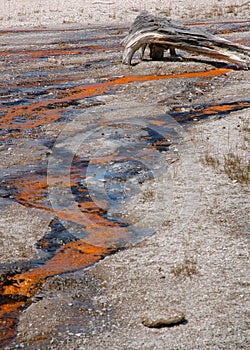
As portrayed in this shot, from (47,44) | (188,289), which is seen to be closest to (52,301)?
(188,289)

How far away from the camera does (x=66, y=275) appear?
6.04m

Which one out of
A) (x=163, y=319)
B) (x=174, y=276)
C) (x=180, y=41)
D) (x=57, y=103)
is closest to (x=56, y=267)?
(x=174, y=276)

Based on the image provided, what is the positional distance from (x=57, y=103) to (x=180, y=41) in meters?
4.16

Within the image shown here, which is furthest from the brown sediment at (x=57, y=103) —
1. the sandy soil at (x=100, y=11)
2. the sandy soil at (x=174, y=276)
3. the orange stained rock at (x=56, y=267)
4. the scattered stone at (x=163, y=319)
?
the sandy soil at (x=100, y=11)

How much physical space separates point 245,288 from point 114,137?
5338 mm

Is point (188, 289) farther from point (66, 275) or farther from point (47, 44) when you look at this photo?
point (47, 44)

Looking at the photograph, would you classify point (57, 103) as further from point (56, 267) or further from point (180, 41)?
point (56, 267)

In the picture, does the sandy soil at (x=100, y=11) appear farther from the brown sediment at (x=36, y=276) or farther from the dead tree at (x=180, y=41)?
the brown sediment at (x=36, y=276)

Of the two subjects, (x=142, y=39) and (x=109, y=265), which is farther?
(x=142, y=39)

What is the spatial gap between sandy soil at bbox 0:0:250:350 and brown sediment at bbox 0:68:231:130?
10.3 ft

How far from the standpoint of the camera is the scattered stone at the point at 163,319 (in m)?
5.00

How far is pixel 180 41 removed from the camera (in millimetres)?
15406

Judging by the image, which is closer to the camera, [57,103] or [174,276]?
[174,276]

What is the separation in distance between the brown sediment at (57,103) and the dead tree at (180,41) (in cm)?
48
